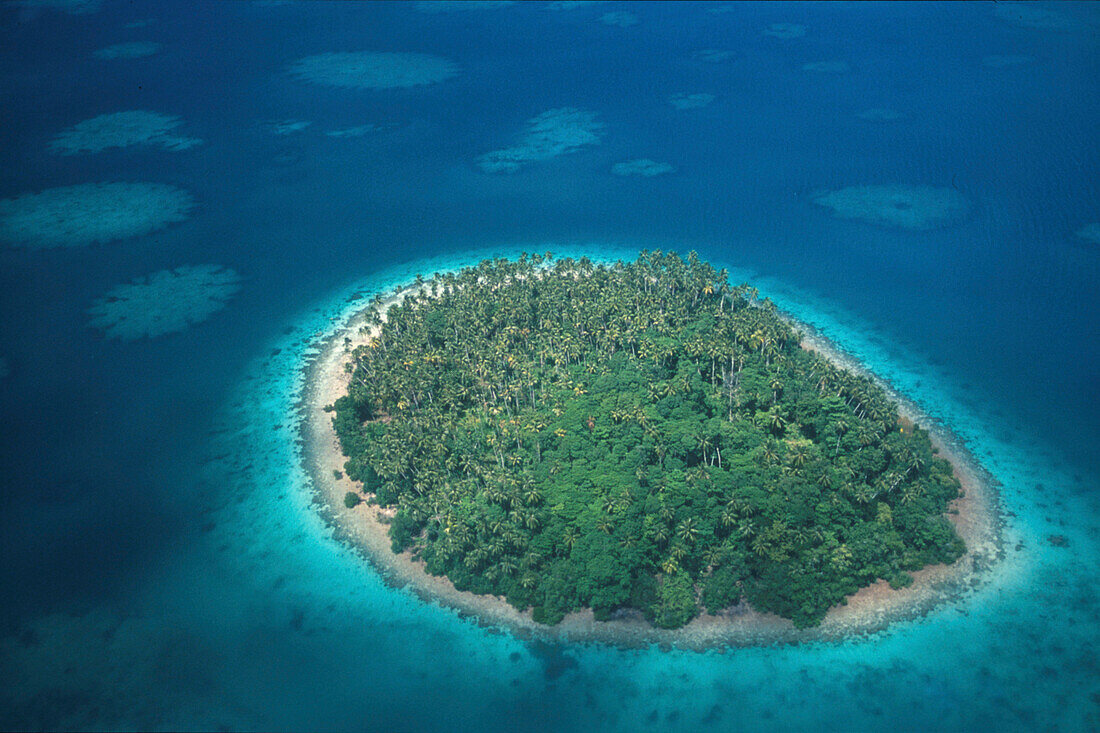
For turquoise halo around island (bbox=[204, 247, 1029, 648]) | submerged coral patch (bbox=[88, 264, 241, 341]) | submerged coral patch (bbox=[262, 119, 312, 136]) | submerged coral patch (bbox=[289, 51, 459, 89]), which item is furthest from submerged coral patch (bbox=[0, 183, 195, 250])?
submerged coral patch (bbox=[289, 51, 459, 89])

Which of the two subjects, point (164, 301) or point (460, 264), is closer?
point (164, 301)

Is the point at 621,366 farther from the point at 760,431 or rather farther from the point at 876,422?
the point at 876,422

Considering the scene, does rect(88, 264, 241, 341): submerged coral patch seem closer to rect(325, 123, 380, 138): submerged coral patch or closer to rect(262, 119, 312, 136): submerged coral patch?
rect(325, 123, 380, 138): submerged coral patch

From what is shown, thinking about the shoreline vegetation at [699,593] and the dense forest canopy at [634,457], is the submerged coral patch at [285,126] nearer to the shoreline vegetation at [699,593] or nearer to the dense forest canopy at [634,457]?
the dense forest canopy at [634,457]

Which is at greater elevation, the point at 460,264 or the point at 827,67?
the point at 827,67

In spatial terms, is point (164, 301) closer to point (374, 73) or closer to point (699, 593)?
point (699, 593)

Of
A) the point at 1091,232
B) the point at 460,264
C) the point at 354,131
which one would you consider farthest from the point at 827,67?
the point at 460,264

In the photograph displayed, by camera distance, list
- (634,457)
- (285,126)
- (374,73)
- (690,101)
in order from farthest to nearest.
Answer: (374,73) < (690,101) < (285,126) < (634,457)
